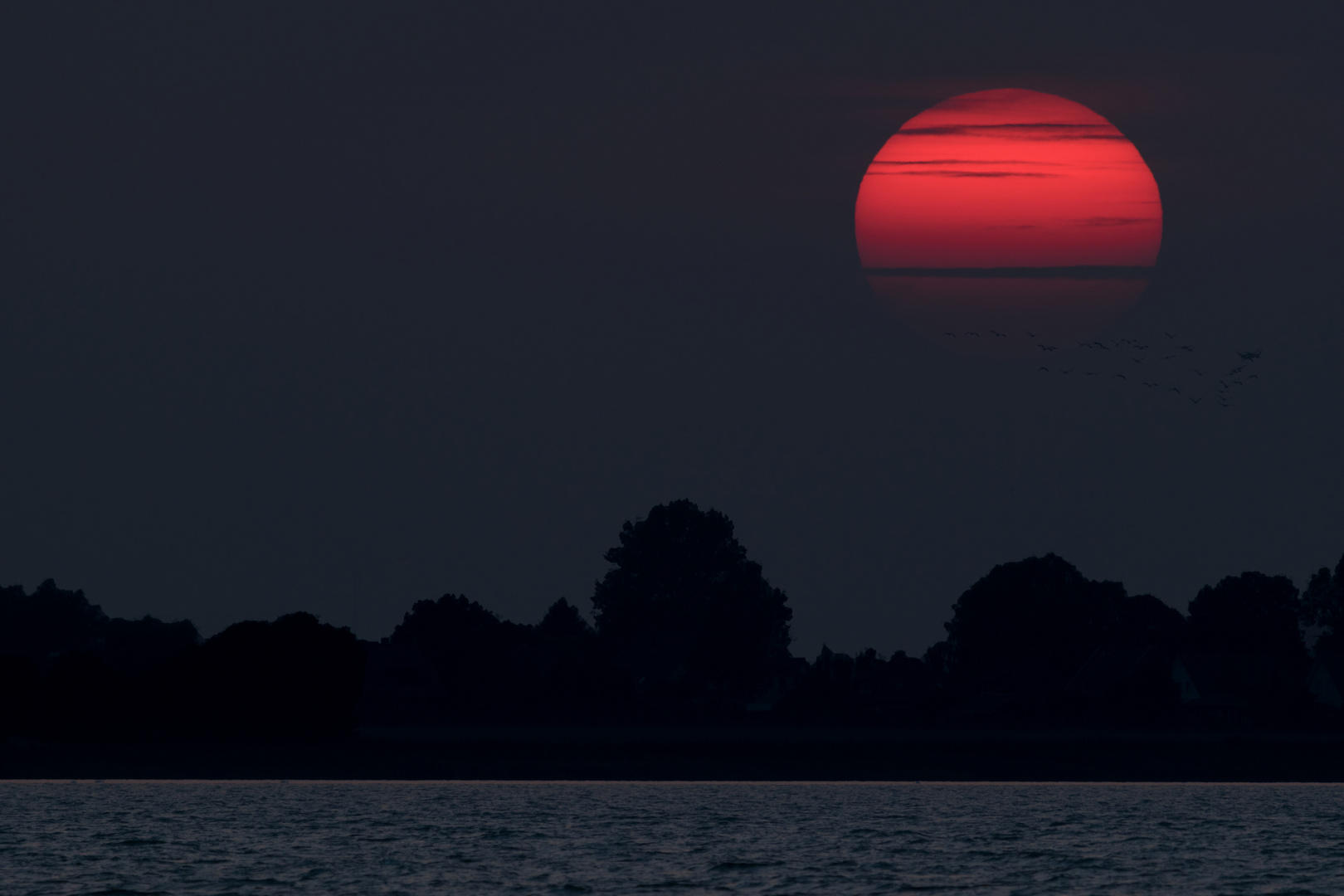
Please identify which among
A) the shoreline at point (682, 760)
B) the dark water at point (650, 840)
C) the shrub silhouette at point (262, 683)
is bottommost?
the dark water at point (650, 840)

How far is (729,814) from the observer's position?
87125 mm

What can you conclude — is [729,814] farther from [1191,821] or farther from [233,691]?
[233,691]

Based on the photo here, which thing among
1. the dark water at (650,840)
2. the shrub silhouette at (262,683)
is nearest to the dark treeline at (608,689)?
the shrub silhouette at (262,683)

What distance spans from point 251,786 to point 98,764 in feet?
29.1

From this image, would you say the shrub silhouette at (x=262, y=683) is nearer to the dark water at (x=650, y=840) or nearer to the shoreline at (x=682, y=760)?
the shoreline at (x=682, y=760)

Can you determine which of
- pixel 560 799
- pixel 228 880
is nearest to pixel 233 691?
pixel 560 799

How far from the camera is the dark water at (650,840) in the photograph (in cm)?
5997

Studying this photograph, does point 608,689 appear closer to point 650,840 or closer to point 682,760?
point 682,760

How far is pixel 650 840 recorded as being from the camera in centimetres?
7275

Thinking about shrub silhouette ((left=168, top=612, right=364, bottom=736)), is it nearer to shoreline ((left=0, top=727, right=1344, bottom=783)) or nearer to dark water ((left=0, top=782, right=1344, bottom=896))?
shoreline ((left=0, top=727, right=1344, bottom=783))

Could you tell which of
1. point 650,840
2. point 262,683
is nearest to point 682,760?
point 262,683

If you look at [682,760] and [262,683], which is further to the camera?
[682,760]

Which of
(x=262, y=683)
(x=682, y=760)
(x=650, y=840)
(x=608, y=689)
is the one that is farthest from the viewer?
(x=608, y=689)

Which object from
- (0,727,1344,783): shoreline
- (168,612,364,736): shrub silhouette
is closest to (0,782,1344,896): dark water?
(0,727,1344,783): shoreline
